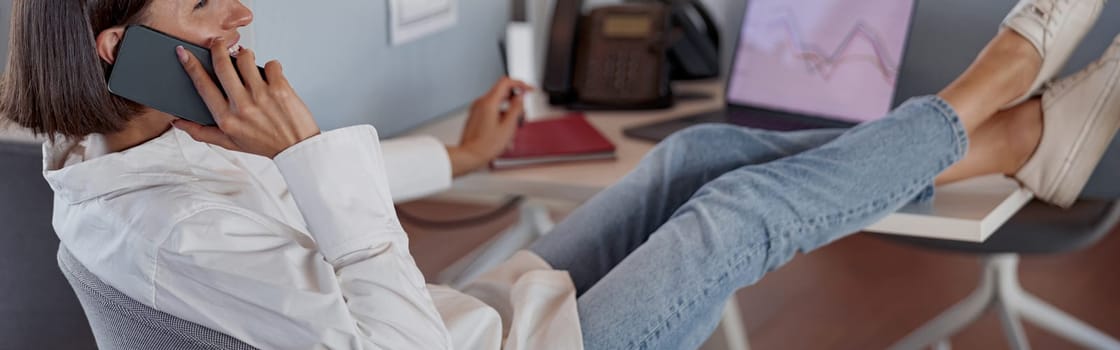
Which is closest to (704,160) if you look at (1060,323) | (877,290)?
(1060,323)

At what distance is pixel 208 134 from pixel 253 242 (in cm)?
10

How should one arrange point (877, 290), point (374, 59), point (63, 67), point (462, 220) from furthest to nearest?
point (462, 220)
point (877, 290)
point (374, 59)
point (63, 67)

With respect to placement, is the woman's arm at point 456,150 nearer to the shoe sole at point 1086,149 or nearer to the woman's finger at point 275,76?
the woman's finger at point 275,76

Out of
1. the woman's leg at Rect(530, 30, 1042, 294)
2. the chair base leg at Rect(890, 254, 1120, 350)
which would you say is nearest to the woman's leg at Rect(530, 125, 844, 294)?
the woman's leg at Rect(530, 30, 1042, 294)

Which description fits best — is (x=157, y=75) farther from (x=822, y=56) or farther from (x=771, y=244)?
(x=822, y=56)

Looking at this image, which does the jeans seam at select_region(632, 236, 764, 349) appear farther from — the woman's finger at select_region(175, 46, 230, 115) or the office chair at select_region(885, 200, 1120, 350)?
the office chair at select_region(885, 200, 1120, 350)

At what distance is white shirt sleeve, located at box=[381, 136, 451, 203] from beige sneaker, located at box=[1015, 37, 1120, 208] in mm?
732

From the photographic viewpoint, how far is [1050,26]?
1.56 meters

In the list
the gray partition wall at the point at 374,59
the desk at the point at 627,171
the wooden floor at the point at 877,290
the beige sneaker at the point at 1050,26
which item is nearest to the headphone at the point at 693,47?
the desk at the point at 627,171

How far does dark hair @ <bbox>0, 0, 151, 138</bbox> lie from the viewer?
39.8 inches

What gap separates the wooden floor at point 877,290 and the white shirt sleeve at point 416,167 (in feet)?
2.29

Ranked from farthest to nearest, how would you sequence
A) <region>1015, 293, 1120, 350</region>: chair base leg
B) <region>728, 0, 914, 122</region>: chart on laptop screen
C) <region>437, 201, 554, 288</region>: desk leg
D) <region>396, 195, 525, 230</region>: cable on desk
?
<region>396, 195, 525, 230</region>: cable on desk → <region>437, 201, 554, 288</region>: desk leg → <region>1015, 293, 1120, 350</region>: chair base leg → <region>728, 0, 914, 122</region>: chart on laptop screen

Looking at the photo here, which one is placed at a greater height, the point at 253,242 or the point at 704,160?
the point at 253,242

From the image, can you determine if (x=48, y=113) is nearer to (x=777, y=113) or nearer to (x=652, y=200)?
(x=652, y=200)
